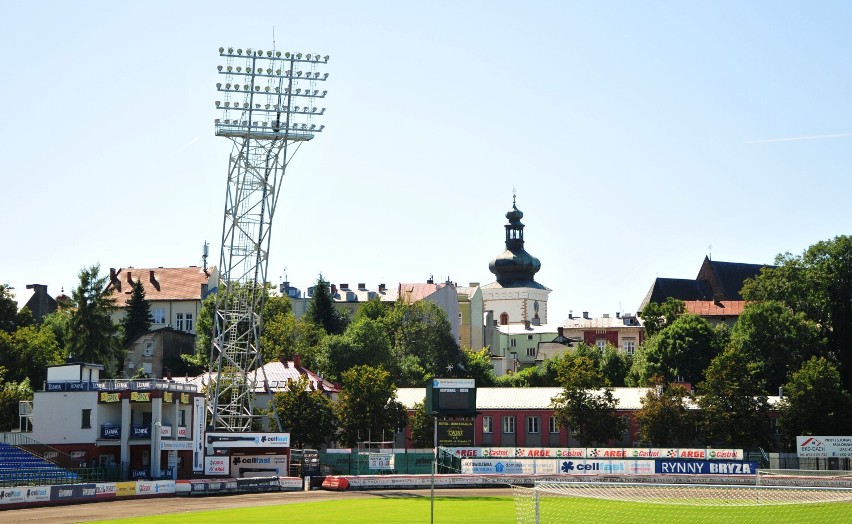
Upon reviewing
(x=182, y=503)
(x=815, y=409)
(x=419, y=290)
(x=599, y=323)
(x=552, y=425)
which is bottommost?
(x=182, y=503)

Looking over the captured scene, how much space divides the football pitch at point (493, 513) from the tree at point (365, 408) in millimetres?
33132

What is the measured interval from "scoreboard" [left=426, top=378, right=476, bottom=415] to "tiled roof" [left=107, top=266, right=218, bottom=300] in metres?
70.9

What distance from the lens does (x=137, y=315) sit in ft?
438

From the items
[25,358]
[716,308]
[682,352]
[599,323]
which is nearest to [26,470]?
[25,358]

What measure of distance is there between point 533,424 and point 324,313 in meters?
51.7

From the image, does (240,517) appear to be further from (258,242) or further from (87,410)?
(258,242)

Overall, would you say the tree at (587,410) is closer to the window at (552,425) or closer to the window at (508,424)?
the window at (552,425)

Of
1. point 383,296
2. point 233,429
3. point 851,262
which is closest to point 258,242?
point 233,429

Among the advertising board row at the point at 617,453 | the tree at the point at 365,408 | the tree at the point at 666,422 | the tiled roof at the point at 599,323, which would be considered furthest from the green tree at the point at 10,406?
the tiled roof at the point at 599,323

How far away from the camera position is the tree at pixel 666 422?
94.6m

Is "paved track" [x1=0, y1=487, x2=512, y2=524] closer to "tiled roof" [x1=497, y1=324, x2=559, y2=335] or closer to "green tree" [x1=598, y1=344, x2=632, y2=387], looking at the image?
"green tree" [x1=598, y1=344, x2=632, y2=387]

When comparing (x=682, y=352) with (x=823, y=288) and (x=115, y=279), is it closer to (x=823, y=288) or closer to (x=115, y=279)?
(x=823, y=288)

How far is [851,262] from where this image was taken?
398 ft

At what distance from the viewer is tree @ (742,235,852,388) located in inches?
4631
